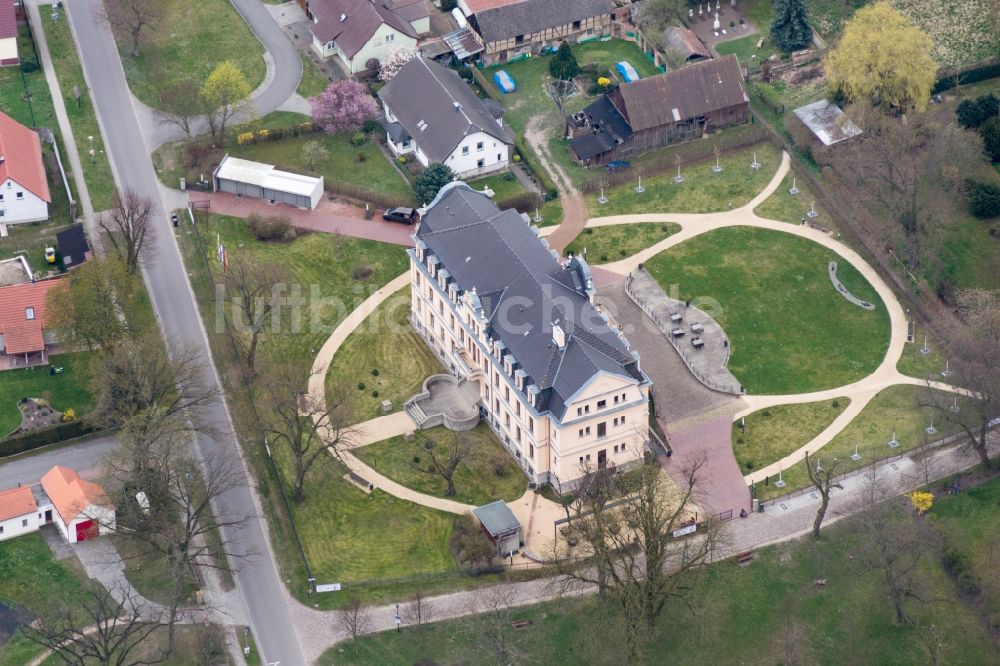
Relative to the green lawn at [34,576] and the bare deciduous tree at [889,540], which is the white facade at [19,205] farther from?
the bare deciduous tree at [889,540]

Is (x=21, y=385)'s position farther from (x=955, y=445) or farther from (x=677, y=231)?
(x=955, y=445)

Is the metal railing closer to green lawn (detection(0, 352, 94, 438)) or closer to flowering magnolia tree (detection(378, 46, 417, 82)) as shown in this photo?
flowering magnolia tree (detection(378, 46, 417, 82))

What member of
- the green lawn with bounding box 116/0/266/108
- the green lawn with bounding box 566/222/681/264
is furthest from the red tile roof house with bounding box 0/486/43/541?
the green lawn with bounding box 116/0/266/108

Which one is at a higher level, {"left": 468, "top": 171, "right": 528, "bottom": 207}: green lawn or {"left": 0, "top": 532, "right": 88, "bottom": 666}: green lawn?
{"left": 468, "top": 171, "right": 528, "bottom": 207}: green lawn

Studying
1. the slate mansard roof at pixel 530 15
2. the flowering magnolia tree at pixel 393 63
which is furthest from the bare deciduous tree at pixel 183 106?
the slate mansard roof at pixel 530 15

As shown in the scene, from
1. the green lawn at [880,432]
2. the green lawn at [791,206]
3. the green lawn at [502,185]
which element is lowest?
the green lawn at [880,432]

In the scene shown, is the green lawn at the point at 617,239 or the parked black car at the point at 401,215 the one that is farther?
the parked black car at the point at 401,215

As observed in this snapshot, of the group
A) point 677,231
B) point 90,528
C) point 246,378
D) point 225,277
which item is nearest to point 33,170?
point 225,277

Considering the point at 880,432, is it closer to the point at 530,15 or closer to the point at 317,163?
the point at 317,163

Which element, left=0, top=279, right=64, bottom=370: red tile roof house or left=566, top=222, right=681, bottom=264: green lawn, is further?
left=566, top=222, right=681, bottom=264: green lawn
